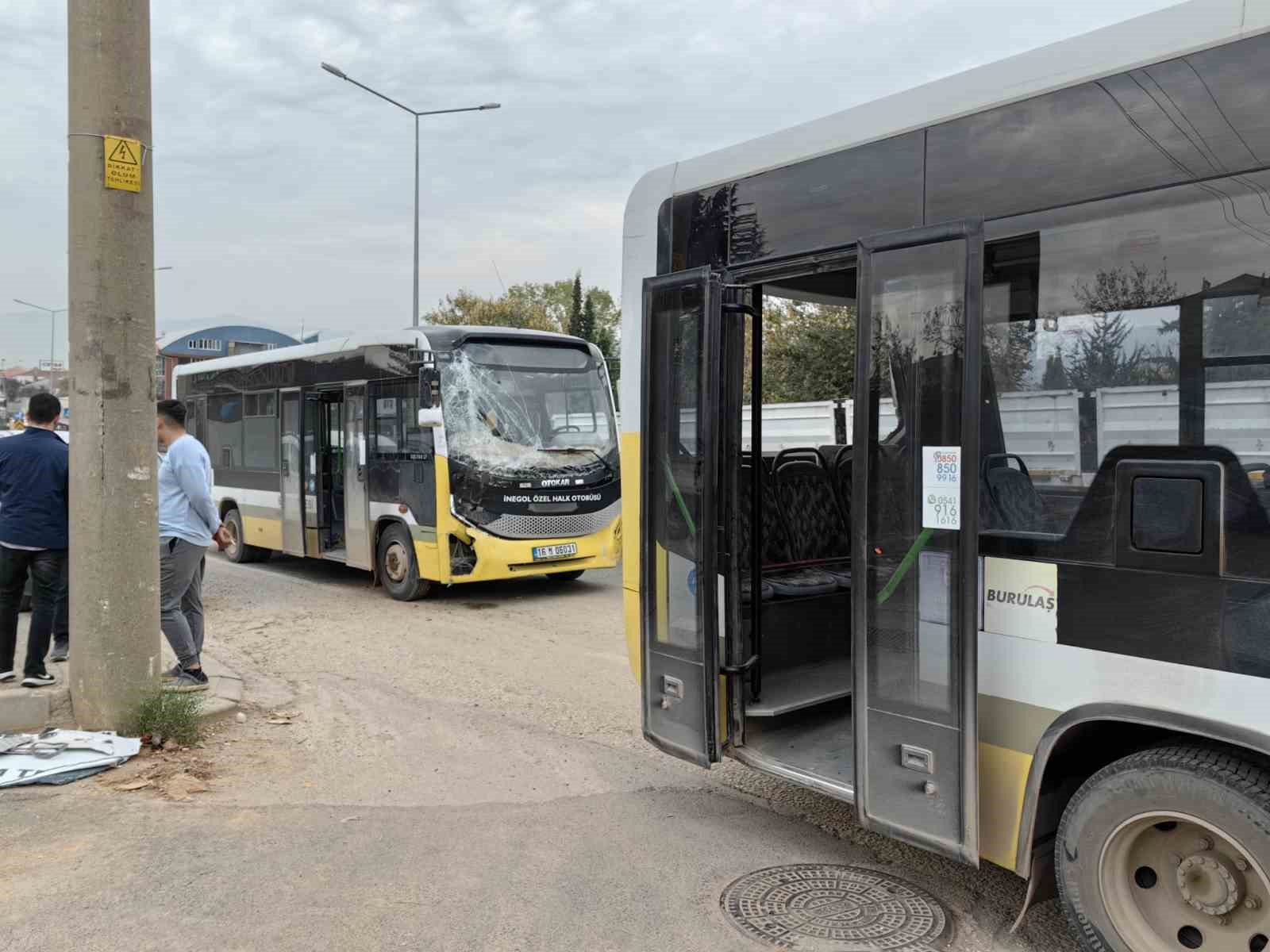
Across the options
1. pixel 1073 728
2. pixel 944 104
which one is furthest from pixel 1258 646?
pixel 944 104

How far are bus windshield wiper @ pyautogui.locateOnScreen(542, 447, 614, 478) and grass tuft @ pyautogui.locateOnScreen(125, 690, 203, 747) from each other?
5796mm

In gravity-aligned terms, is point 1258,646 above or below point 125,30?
below

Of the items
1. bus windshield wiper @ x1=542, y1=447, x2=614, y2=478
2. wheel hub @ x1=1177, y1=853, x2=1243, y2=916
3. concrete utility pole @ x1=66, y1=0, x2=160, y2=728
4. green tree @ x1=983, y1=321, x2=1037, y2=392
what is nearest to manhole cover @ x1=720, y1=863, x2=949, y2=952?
wheel hub @ x1=1177, y1=853, x2=1243, y2=916

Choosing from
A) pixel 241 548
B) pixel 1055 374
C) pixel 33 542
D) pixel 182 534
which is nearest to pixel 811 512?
pixel 1055 374

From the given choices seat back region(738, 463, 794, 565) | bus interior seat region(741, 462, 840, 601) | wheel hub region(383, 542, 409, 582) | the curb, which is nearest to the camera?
seat back region(738, 463, 794, 565)

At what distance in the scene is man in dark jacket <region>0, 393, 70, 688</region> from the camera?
610 centimetres

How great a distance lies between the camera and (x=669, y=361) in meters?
4.52

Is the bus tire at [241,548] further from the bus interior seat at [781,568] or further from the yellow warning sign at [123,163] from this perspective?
the bus interior seat at [781,568]

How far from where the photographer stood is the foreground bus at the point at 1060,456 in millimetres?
2887

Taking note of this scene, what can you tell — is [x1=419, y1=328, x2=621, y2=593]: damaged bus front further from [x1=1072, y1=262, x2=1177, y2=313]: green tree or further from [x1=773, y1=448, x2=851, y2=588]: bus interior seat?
[x1=1072, y1=262, x2=1177, y2=313]: green tree

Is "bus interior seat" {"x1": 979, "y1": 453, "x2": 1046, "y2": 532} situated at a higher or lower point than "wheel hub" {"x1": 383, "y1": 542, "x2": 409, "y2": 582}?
higher

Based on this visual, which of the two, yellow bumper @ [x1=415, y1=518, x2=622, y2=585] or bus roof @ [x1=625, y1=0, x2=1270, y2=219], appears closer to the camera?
bus roof @ [x1=625, y1=0, x2=1270, y2=219]

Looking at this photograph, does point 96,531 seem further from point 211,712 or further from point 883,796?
point 883,796

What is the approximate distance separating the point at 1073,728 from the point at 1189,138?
182 cm
